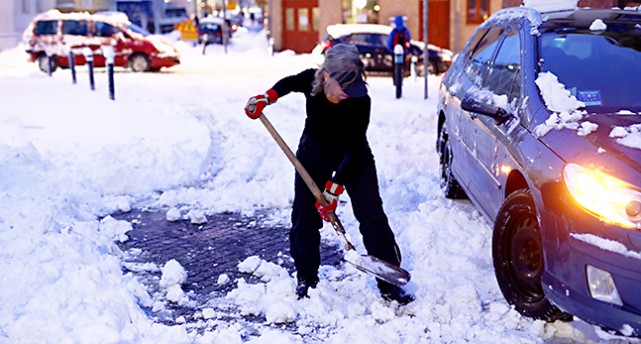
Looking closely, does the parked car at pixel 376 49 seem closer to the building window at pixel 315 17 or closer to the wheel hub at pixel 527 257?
the building window at pixel 315 17

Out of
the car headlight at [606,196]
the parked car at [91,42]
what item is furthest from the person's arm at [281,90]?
the parked car at [91,42]

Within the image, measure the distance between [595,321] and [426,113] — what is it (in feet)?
26.9

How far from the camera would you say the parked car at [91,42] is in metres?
21.9

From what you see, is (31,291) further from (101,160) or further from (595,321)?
(101,160)

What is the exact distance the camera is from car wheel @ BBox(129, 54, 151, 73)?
22047 mm

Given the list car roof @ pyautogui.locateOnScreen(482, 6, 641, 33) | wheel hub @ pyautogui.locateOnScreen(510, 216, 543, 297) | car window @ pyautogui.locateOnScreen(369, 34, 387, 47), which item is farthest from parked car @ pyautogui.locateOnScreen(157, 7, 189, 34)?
wheel hub @ pyautogui.locateOnScreen(510, 216, 543, 297)

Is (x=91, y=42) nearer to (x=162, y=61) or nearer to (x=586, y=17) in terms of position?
(x=162, y=61)

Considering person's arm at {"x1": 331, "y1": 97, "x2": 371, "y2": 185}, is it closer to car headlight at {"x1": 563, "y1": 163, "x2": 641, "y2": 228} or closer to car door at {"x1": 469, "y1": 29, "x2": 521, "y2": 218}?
car door at {"x1": 469, "y1": 29, "x2": 521, "y2": 218}

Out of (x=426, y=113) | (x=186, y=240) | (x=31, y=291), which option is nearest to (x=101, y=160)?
(x=186, y=240)

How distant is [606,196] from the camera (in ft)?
12.8

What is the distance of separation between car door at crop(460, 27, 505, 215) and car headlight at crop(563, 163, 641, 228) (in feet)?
4.18

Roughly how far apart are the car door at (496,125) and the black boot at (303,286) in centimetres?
123

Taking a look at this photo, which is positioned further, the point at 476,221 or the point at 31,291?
the point at 476,221

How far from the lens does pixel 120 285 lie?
17.3ft
